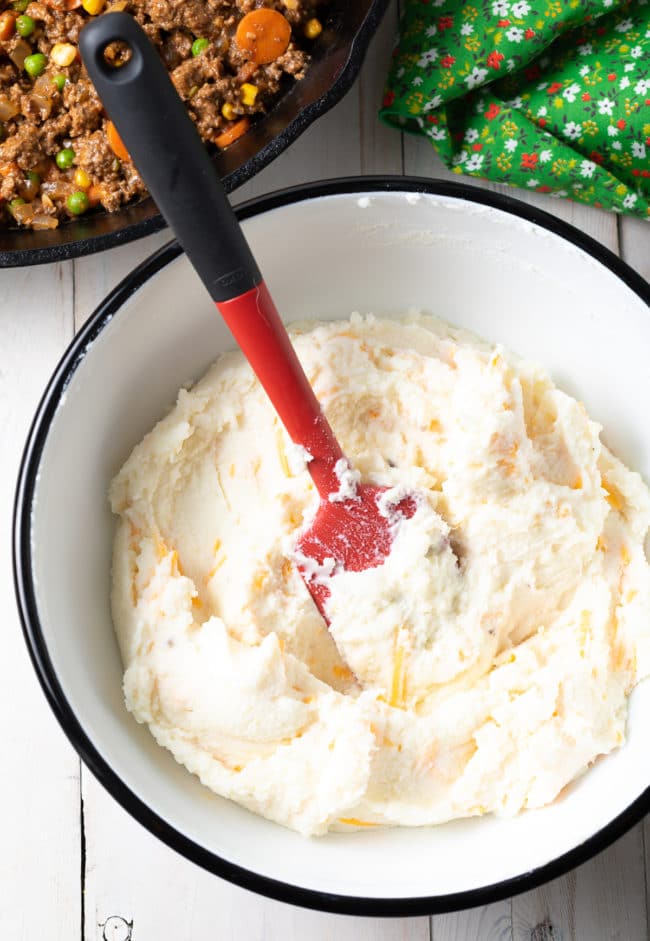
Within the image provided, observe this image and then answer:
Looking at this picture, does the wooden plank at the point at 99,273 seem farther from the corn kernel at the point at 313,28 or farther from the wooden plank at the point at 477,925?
the wooden plank at the point at 477,925

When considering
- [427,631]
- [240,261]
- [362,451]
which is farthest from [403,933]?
[240,261]

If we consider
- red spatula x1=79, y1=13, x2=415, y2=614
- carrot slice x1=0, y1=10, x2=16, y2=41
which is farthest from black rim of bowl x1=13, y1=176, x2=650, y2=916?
carrot slice x1=0, y1=10, x2=16, y2=41

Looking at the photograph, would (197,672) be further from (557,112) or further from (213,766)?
(557,112)

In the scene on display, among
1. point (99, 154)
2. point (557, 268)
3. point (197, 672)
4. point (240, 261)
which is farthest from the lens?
point (99, 154)

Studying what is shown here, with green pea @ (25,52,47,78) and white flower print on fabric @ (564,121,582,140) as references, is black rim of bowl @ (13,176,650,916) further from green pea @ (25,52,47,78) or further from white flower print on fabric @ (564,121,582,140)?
green pea @ (25,52,47,78)

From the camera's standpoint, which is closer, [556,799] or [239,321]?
[239,321]

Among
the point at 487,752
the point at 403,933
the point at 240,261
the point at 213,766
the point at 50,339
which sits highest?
the point at 240,261
